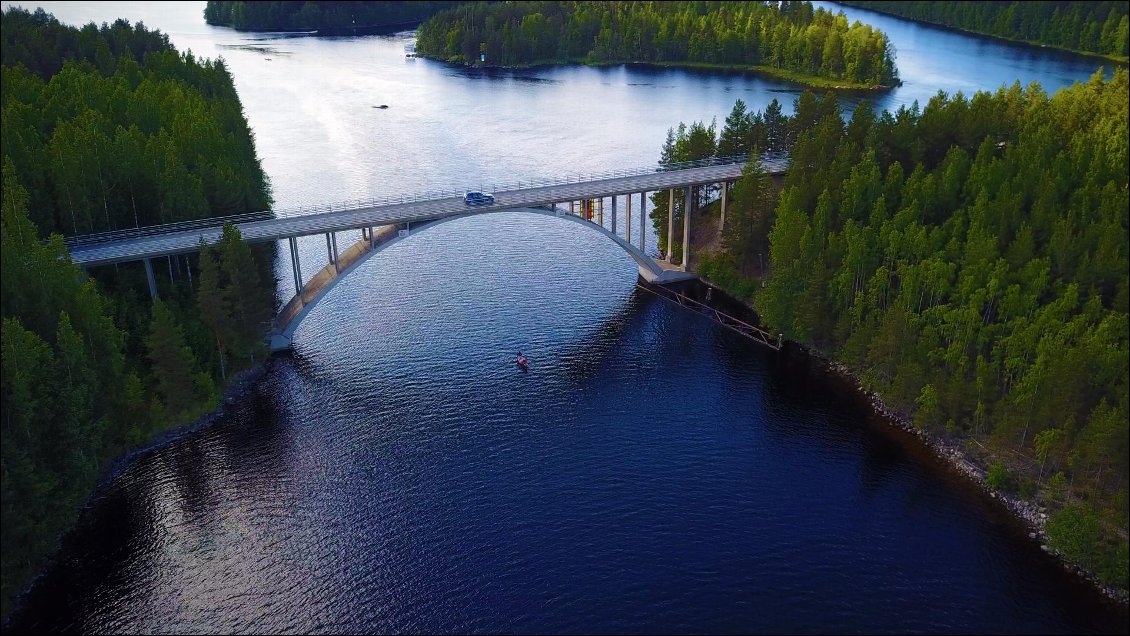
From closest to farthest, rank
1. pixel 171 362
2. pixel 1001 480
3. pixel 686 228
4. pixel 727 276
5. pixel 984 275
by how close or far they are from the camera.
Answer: pixel 1001 480 < pixel 171 362 < pixel 984 275 < pixel 727 276 < pixel 686 228

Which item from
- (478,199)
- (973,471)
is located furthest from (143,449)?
(973,471)

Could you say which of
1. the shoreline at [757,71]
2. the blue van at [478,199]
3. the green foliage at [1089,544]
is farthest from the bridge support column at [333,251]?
the shoreline at [757,71]

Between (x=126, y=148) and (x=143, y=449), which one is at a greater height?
(x=126, y=148)

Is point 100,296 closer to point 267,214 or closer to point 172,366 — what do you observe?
point 172,366

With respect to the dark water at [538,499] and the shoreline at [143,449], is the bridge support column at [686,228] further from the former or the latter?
the shoreline at [143,449]

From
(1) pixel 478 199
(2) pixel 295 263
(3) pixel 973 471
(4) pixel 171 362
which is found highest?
(1) pixel 478 199

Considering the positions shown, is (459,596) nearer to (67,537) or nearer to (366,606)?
(366,606)

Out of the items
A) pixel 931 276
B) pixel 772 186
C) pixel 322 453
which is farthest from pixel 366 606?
pixel 772 186
